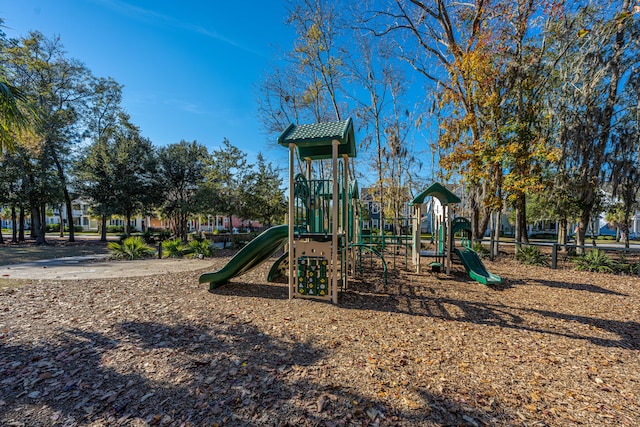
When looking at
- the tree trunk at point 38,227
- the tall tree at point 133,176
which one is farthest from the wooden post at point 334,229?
the tree trunk at point 38,227

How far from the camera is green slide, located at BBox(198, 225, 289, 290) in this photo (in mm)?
5684

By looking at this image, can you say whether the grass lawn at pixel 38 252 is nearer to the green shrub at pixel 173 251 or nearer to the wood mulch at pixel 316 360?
the green shrub at pixel 173 251

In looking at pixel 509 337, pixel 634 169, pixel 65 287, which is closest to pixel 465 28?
pixel 634 169

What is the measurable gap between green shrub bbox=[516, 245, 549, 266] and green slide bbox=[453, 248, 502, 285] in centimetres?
382

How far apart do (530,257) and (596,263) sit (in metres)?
1.65

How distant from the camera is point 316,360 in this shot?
9.47 feet

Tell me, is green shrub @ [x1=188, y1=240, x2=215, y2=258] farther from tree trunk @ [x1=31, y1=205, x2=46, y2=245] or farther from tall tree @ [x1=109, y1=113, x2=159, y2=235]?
tree trunk @ [x1=31, y1=205, x2=46, y2=245]

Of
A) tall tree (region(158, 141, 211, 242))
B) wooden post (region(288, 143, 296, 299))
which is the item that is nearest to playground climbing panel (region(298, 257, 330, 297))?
wooden post (region(288, 143, 296, 299))

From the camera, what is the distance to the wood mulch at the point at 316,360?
216cm

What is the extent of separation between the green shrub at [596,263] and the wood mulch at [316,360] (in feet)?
12.3

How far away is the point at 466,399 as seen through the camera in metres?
2.29

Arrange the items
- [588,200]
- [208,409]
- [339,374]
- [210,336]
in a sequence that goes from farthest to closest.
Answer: [588,200]
[210,336]
[339,374]
[208,409]

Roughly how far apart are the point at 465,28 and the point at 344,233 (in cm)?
1108

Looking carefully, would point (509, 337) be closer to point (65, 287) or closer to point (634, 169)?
point (65, 287)
